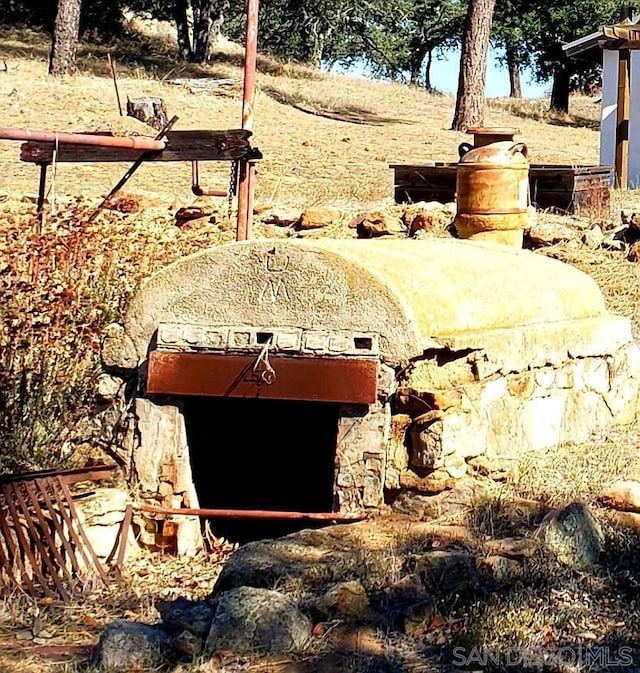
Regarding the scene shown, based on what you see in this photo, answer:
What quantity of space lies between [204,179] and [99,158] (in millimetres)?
6025

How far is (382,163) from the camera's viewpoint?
50.3ft

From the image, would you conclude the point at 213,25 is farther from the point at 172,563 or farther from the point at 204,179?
the point at 172,563

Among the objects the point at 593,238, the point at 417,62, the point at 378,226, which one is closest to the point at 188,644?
the point at 378,226

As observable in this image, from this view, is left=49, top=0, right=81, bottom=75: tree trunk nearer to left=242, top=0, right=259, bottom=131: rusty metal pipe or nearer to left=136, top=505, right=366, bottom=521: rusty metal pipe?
left=242, top=0, right=259, bottom=131: rusty metal pipe

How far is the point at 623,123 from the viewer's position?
1440 centimetres

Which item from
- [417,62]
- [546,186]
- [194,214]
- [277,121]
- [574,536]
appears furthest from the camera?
[417,62]

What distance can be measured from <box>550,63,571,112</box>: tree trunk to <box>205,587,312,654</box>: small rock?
28.2 meters

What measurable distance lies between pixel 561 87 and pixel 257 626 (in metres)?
29.3

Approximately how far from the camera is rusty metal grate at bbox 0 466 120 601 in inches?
210

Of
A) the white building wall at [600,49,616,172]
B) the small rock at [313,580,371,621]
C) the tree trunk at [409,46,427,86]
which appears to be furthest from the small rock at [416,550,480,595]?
the tree trunk at [409,46,427,86]

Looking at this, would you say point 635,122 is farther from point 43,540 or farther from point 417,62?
point 417,62

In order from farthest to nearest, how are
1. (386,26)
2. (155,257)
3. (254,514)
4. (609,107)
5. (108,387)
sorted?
(386,26) → (609,107) → (155,257) → (108,387) → (254,514)

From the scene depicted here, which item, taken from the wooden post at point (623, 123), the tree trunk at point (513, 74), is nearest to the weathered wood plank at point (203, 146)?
the wooden post at point (623, 123)

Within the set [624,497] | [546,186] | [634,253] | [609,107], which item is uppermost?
[609,107]
